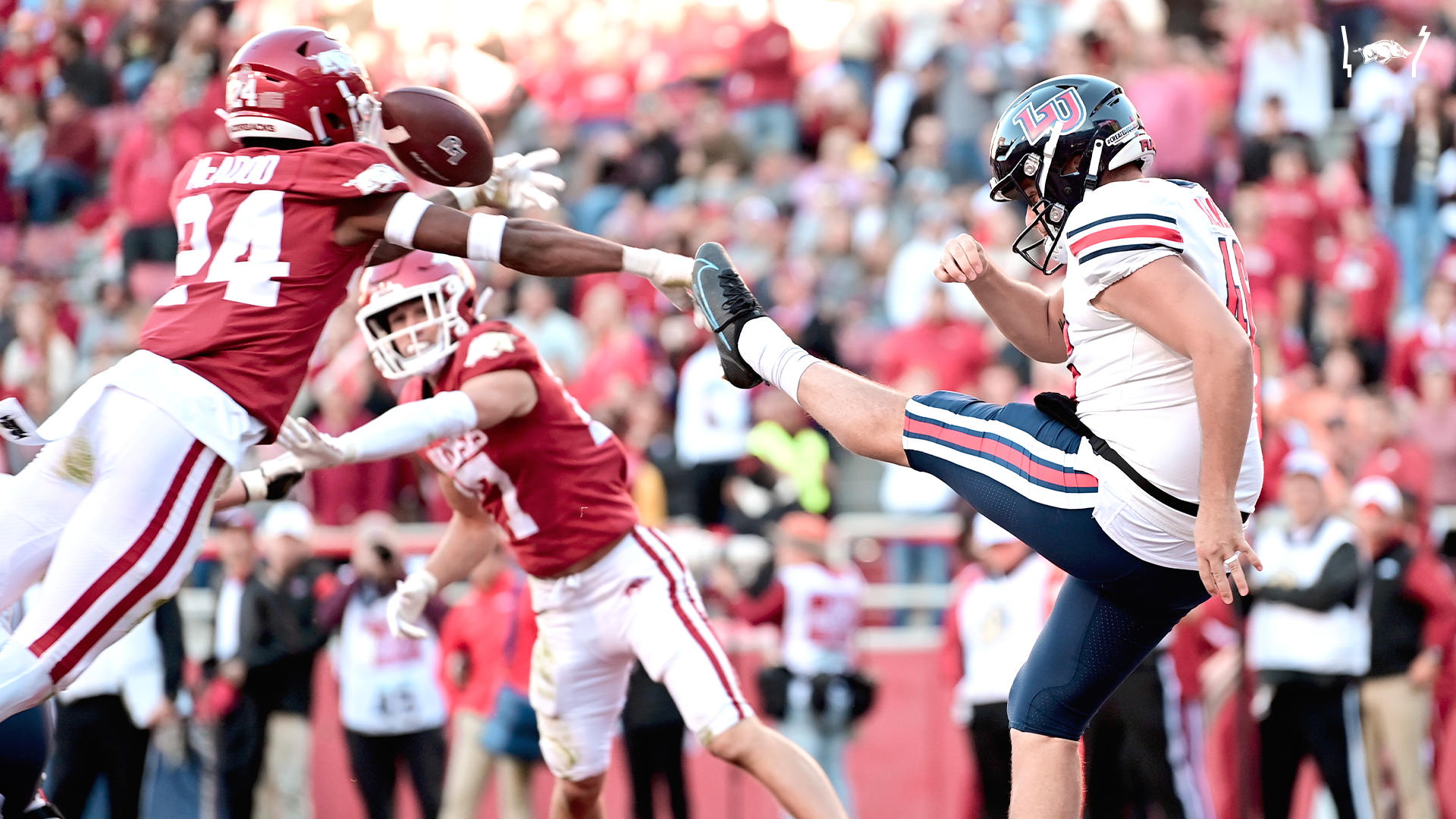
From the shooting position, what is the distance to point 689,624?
5.22 meters

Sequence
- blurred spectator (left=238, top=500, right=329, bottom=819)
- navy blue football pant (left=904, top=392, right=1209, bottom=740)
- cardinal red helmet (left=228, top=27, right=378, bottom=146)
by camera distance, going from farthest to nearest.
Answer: blurred spectator (left=238, top=500, right=329, bottom=819), cardinal red helmet (left=228, top=27, right=378, bottom=146), navy blue football pant (left=904, top=392, right=1209, bottom=740)

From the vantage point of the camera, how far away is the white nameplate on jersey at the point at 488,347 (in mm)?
5094

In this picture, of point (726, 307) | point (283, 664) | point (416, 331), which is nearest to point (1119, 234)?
point (726, 307)

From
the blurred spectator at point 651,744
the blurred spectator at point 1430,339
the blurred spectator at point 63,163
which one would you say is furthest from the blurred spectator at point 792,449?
the blurred spectator at point 63,163

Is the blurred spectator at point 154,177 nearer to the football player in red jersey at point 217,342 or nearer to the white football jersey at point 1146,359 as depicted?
the football player in red jersey at point 217,342

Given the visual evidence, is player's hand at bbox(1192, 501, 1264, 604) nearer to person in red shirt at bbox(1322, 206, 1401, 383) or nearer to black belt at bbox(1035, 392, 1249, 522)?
black belt at bbox(1035, 392, 1249, 522)

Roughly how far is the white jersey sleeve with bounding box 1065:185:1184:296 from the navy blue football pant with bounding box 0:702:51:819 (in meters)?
3.00

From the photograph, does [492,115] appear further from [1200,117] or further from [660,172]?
[1200,117]

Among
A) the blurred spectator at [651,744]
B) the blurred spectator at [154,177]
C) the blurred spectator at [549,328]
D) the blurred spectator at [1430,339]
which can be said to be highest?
the blurred spectator at [154,177]

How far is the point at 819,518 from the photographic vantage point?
8.28 m

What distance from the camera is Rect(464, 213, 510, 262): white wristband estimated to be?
423 centimetres

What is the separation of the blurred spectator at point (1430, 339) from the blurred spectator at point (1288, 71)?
1824 millimetres

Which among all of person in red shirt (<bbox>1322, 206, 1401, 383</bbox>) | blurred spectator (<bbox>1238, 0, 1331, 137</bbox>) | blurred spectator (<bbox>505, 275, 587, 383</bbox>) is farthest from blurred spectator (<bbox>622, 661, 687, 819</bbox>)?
blurred spectator (<bbox>1238, 0, 1331, 137</bbox>)

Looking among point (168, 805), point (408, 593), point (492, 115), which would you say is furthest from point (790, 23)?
→ point (408, 593)
